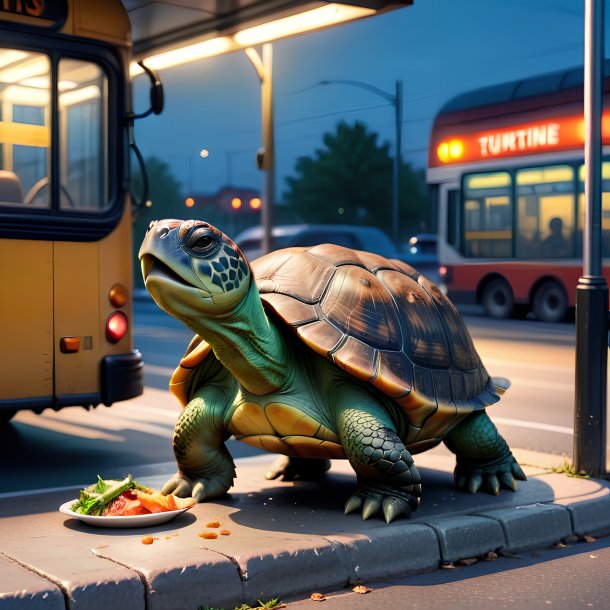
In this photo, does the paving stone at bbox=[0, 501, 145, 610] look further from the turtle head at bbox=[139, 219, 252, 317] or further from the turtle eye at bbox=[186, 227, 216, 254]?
the turtle eye at bbox=[186, 227, 216, 254]

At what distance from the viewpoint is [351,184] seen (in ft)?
284

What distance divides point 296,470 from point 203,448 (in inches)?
38.6

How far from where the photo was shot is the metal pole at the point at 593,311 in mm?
6805

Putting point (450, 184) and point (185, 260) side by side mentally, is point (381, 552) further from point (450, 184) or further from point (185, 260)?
point (450, 184)

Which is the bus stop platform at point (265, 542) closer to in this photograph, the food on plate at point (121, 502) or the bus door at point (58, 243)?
the food on plate at point (121, 502)

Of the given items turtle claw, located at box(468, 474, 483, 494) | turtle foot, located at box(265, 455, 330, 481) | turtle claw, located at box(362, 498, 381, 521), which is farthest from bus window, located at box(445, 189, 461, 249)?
turtle claw, located at box(362, 498, 381, 521)

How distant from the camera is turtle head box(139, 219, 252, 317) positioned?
4941mm

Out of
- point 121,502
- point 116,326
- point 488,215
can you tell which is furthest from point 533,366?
point 121,502

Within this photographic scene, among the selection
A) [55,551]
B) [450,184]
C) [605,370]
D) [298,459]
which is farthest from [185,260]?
[450,184]

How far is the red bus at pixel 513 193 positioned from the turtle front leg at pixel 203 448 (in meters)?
17.4

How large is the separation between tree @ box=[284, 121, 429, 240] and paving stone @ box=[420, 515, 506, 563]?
80.7 metres

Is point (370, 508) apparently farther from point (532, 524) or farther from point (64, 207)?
point (64, 207)

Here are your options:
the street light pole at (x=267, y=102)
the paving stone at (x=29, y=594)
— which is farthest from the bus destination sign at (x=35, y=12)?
the street light pole at (x=267, y=102)

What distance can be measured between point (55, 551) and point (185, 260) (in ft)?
4.69
